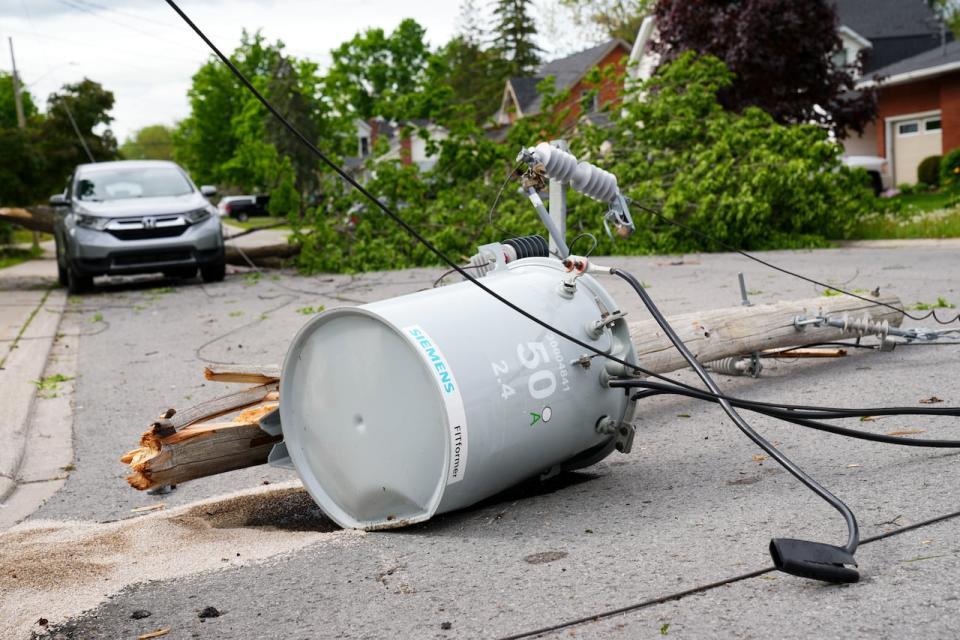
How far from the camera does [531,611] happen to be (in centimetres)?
303

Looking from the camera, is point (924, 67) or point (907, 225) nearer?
point (907, 225)

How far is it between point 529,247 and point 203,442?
5.67 feet

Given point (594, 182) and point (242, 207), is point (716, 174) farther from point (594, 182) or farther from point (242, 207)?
point (242, 207)

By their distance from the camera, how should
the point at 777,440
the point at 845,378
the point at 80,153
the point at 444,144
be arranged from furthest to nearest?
the point at 80,153, the point at 444,144, the point at 845,378, the point at 777,440

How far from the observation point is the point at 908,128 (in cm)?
3441

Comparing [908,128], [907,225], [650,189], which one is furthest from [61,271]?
[908,128]

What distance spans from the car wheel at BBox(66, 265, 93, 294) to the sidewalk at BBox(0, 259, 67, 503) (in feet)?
0.62

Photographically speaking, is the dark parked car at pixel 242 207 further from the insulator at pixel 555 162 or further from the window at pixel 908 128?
the insulator at pixel 555 162

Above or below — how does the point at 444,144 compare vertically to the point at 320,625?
above

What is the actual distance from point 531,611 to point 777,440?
2.36 metres

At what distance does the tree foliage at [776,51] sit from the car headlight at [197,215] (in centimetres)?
1358

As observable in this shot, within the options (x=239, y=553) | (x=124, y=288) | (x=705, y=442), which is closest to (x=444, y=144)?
(x=124, y=288)

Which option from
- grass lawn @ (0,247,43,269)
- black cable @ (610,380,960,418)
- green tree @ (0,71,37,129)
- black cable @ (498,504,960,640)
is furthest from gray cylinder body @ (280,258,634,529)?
green tree @ (0,71,37,129)

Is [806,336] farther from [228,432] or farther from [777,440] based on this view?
[228,432]
